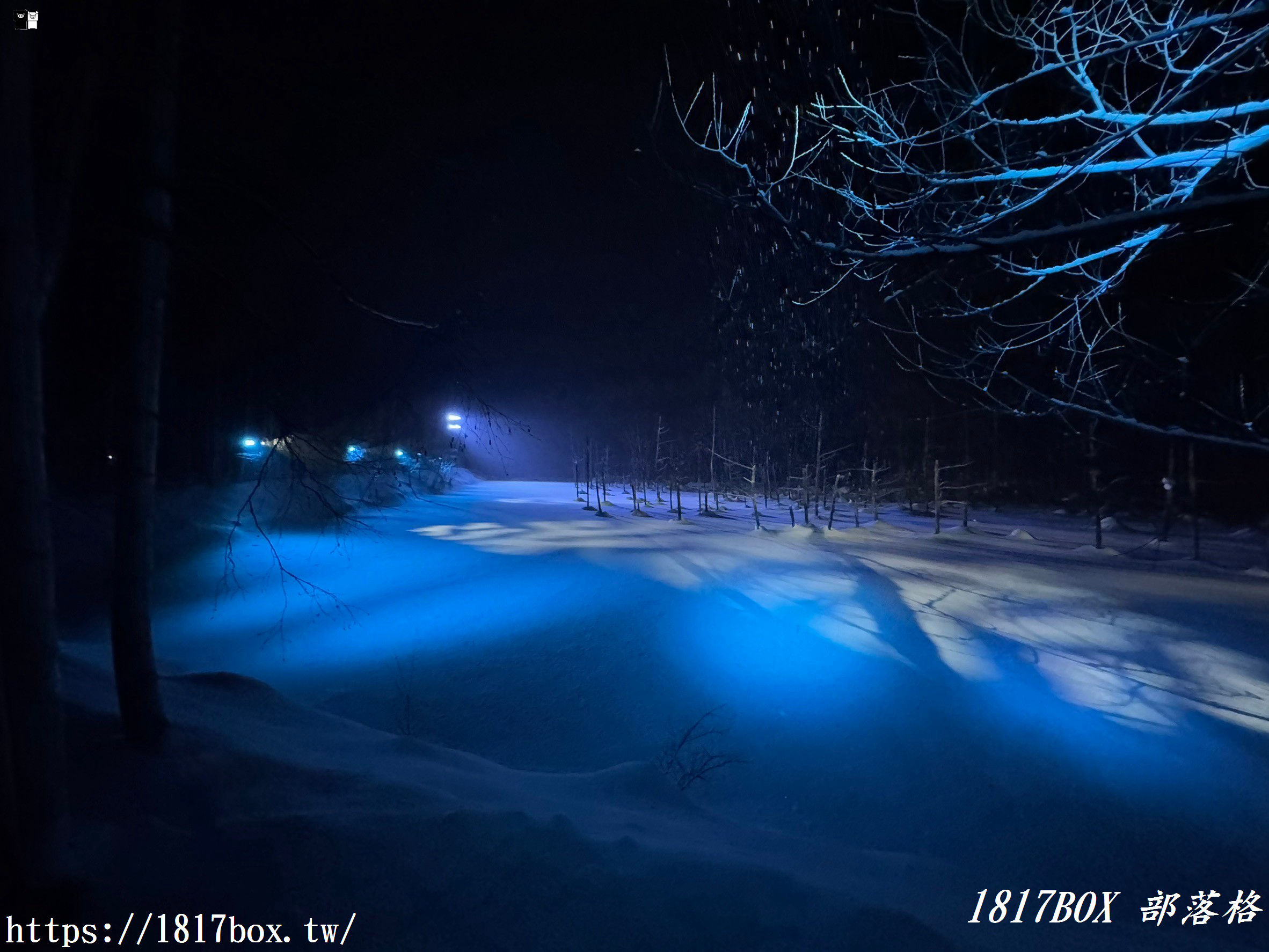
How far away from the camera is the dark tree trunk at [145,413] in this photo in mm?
4234

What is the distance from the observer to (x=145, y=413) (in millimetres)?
4352

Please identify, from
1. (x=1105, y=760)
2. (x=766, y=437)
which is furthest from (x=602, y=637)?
(x=766, y=437)

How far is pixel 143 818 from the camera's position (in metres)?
3.32

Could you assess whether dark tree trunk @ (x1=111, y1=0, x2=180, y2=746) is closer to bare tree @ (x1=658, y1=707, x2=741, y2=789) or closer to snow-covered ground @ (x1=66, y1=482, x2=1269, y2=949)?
snow-covered ground @ (x1=66, y1=482, x2=1269, y2=949)

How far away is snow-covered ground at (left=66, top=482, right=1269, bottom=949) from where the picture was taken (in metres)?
3.13

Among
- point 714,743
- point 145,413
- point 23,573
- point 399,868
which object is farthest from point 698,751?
point 23,573

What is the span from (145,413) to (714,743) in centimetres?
672

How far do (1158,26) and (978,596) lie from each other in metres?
10.9

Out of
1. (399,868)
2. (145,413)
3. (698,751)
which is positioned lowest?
(698,751)

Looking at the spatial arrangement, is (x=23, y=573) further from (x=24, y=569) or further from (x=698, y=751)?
(x=698, y=751)

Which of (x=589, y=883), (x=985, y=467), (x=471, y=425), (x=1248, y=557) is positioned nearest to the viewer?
(x=589, y=883)

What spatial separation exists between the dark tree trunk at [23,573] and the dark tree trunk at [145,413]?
167 centimetres

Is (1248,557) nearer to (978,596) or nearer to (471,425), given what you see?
(978,596)

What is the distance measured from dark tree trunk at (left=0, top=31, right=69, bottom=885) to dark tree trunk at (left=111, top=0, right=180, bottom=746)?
1669 mm
